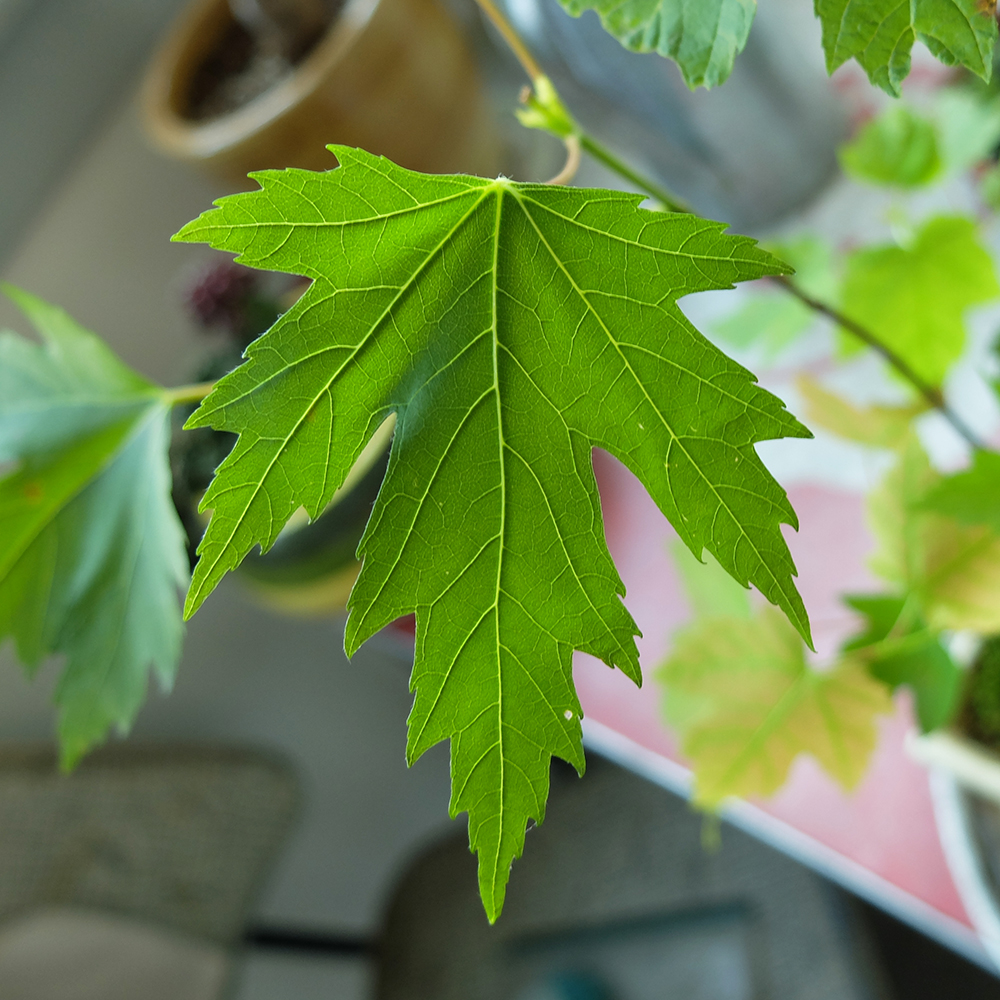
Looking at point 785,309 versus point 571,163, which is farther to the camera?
point 785,309

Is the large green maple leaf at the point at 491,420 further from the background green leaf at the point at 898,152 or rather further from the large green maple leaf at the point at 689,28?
the background green leaf at the point at 898,152

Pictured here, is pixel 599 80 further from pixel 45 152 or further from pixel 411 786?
pixel 411 786

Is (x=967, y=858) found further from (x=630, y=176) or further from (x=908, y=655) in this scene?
(x=630, y=176)

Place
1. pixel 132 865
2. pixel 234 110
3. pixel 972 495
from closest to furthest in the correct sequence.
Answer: pixel 972 495
pixel 234 110
pixel 132 865

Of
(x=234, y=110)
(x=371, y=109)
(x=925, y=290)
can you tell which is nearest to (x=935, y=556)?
(x=925, y=290)

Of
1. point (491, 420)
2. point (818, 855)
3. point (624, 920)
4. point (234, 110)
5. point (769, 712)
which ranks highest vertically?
point (234, 110)

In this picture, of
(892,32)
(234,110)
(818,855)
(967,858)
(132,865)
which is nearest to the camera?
(892,32)

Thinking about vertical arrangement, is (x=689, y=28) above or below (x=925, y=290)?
above
